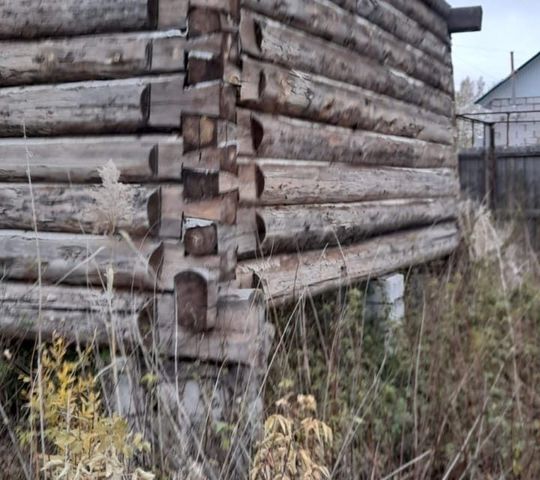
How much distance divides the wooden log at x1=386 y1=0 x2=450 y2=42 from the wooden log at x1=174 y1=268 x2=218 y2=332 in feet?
12.0

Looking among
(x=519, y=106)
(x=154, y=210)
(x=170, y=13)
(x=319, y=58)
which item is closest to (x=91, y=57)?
(x=170, y=13)

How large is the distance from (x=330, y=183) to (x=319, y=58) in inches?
30.1

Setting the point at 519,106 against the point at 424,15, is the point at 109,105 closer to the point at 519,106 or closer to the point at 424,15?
the point at 424,15

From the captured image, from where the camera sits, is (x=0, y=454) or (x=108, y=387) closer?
(x=0, y=454)

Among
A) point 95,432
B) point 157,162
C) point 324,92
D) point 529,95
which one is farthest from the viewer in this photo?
point 529,95

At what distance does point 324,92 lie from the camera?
5.19 metres

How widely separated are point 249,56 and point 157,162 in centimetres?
79

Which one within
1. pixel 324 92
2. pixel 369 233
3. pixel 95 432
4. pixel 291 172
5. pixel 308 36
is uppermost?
pixel 308 36

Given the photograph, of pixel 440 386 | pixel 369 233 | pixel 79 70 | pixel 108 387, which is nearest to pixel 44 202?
pixel 79 70

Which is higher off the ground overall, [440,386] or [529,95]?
[529,95]

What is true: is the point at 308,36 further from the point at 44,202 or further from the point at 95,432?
the point at 95,432

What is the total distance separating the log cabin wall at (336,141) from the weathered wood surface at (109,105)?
1.09ft

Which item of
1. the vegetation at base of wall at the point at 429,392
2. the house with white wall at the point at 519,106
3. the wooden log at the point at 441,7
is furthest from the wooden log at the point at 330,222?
the house with white wall at the point at 519,106

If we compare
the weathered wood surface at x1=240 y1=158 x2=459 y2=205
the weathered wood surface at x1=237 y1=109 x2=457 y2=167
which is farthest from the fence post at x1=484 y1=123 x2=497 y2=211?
the weathered wood surface at x1=237 y1=109 x2=457 y2=167
